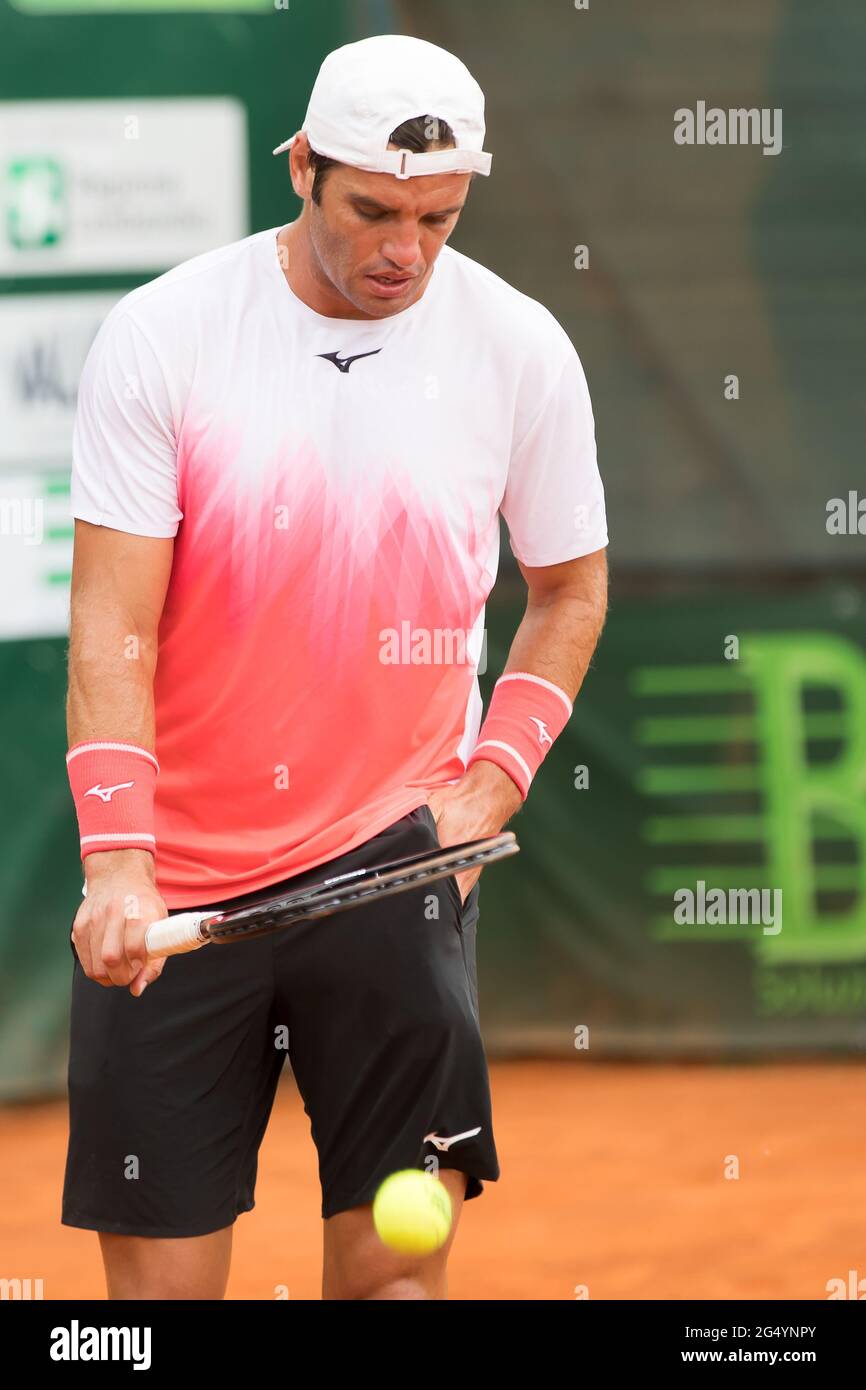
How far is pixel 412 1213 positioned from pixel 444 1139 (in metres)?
0.11

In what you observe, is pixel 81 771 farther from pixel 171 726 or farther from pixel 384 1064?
pixel 384 1064

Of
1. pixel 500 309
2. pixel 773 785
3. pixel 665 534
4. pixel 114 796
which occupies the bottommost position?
pixel 114 796

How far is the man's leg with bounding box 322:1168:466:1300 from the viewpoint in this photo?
7.48ft

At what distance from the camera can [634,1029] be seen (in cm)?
555

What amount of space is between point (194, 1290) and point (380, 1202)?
279 millimetres

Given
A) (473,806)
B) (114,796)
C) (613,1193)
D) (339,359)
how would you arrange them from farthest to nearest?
1. (613,1193)
2. (473,806)
3. (339,359)
4. (114,796)

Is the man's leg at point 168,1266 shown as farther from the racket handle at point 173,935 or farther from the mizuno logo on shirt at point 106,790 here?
the mizuno logo on shirt at point 106,790

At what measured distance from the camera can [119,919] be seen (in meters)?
2.08

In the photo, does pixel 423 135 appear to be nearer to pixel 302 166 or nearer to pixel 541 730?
pixel 302 166

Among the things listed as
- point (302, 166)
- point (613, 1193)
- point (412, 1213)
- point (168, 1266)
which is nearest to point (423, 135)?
point (302, 166)

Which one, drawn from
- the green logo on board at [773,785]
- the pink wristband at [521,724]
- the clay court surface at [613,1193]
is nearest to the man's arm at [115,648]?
the pink wristband at [521,724]

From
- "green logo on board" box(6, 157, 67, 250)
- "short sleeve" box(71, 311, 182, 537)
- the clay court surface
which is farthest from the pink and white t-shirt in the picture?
"green logo on board" box(6, 157, 67, 250)

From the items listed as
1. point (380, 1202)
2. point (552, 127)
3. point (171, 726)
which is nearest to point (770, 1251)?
point (380, 1202)

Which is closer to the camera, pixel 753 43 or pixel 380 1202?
pixel 380 1202
